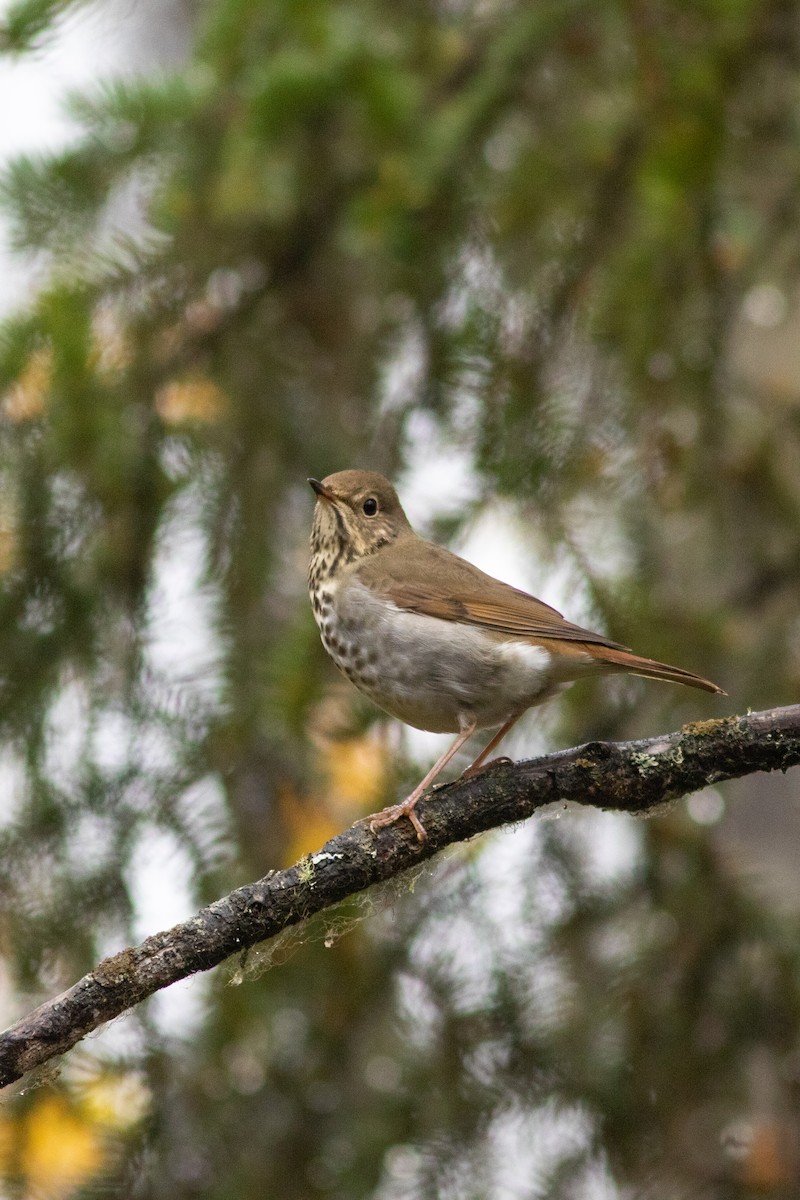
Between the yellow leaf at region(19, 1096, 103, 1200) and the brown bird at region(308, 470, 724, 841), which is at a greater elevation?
the brown bird at region(308, 470, 724, 841)

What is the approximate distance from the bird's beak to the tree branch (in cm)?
96

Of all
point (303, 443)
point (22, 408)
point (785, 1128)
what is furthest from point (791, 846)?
point (22, 408)

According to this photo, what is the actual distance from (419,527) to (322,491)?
315 millimetres

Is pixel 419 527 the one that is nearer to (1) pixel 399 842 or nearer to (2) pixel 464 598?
(2) pixel 464 598

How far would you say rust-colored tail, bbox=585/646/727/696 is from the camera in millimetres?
2701

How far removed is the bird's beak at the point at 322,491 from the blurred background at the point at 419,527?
84 millimetres

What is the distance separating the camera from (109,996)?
1919mm

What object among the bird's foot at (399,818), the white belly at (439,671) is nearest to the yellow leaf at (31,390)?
the white belly at (439,671)

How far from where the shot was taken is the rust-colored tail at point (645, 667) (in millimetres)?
2701

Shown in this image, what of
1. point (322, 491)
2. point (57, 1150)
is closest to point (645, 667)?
point (322, 491)

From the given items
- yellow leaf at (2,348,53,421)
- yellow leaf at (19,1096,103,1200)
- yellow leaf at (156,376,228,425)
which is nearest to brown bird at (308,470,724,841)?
yellow leaf at (156,376,228,425)

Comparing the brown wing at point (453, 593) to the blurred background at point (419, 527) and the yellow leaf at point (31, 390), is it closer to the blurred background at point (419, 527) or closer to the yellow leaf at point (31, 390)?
the blurred background at point (419, 527)

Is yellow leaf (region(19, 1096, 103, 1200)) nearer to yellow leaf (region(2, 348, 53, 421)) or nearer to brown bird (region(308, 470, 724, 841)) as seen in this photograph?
brown bird (region(308, 470, 724, 841))

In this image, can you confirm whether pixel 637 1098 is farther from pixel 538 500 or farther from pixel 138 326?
pixel 138 326
